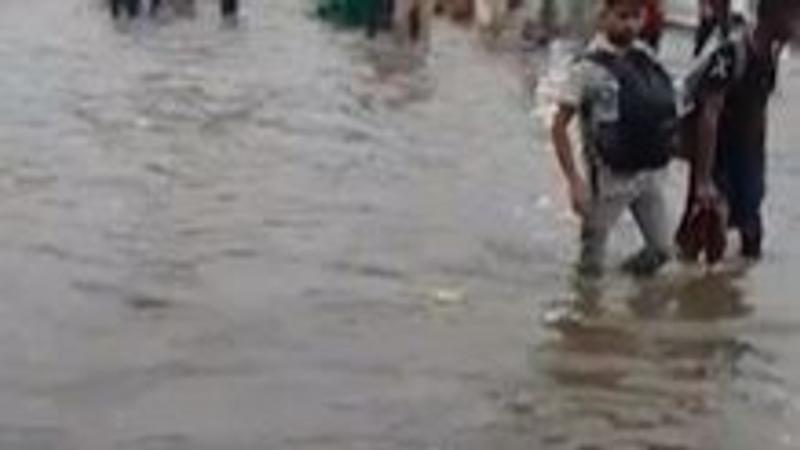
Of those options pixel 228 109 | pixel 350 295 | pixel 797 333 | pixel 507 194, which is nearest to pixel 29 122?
pixel 228 109

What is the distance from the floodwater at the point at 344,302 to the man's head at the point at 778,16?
49.6 inches

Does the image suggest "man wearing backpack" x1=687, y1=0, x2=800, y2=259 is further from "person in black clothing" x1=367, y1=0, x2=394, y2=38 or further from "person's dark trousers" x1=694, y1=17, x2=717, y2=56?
"person in black clothing" x1=367, y1=0, x2=394, y2=38

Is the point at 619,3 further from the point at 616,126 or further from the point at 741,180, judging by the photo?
the point at 741,180

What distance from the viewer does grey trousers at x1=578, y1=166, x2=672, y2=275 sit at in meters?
11.3

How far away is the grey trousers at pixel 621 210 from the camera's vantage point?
11.3 meters

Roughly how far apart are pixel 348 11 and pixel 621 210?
23883 mm

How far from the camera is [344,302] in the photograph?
38.5 ft

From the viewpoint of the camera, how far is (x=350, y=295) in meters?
11.9

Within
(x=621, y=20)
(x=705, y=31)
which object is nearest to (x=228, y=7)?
(x=705, y=31)

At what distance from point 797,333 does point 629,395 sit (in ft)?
5.89

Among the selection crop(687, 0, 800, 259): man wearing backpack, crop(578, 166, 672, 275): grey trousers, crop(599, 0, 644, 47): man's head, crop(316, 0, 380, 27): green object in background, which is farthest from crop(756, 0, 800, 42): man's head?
crop(316, 0, 380, 27): green object in background

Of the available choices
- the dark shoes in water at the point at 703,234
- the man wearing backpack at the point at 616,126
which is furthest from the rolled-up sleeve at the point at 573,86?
the dark shoes in water at the point at 703,234

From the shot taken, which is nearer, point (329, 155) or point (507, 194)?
point (507, 194)

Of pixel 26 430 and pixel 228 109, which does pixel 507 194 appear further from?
pixel 26 430
